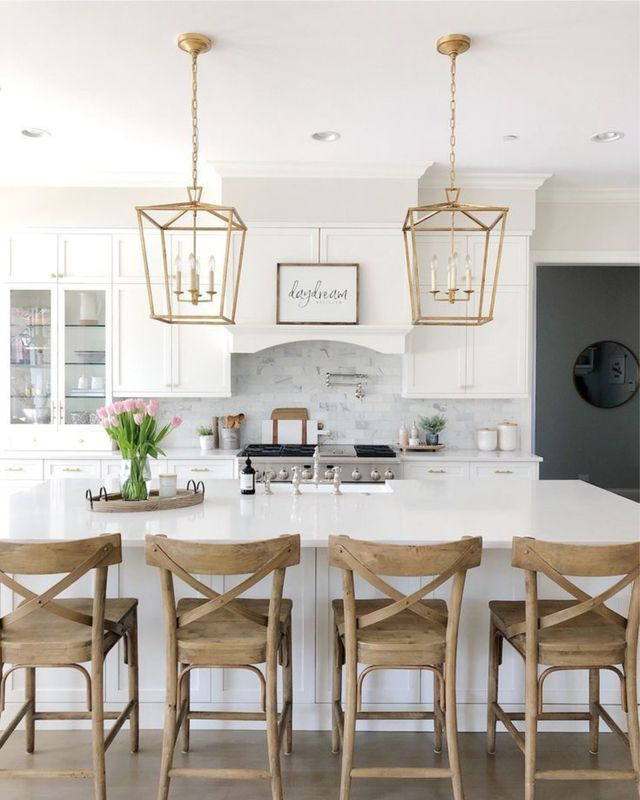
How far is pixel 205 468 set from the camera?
16.1 ft

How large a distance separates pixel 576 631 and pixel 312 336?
119 inches

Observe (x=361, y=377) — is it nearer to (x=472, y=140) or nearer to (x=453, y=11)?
(x=472, y=140)

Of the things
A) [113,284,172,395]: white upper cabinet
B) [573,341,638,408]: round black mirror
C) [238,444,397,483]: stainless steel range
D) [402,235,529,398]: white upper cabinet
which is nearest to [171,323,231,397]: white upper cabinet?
[113,284,172,395]: white upper cabinet

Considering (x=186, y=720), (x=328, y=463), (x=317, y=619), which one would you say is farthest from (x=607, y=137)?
(x=186, y=720)

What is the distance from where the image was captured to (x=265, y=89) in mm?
3553

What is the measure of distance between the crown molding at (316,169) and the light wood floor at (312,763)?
355cm

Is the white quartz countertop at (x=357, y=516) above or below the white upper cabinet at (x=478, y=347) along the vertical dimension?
below

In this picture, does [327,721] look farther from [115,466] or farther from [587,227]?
[587,227]

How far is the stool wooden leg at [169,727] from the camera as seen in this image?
2.17 m

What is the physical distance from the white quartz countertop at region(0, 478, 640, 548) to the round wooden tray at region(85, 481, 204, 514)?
0.04m

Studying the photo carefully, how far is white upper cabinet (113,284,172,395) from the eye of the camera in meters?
5.05

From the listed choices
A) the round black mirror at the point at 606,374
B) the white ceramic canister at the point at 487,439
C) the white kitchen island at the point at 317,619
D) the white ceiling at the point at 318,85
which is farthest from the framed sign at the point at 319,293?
the round black mirror at the point at 606,374

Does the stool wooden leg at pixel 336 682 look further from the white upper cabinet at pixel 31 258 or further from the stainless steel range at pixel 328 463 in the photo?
the white upper cabinet at pixel 31 258

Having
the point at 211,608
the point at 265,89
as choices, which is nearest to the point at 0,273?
the point at 265,89
